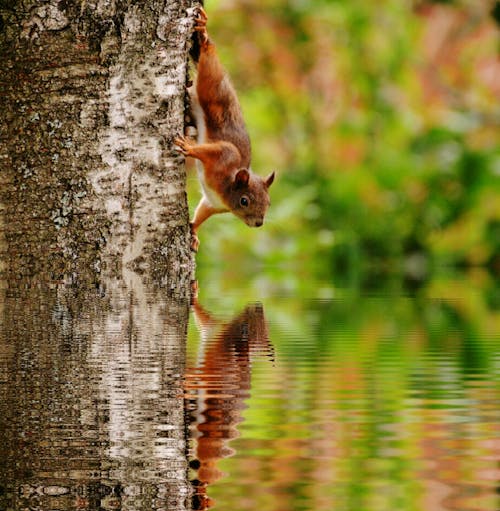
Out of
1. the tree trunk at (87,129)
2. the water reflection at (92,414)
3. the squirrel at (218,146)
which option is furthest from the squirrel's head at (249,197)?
the water reflection at (92,414)

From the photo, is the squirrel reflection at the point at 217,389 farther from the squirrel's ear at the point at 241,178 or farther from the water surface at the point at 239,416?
the squirrel's ear at the point at 241,178

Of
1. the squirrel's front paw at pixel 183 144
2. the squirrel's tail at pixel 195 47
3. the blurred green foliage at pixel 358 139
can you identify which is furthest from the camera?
the blurred green foliage at pixel 358 139

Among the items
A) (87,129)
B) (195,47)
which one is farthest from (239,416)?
(195,47)

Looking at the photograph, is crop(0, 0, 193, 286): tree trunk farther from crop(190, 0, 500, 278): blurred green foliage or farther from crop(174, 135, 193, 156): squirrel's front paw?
crop(190, 0, 500, 278): blurred green foliage

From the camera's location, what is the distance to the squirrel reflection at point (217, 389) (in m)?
1.39

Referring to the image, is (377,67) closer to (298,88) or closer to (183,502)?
(298,88)

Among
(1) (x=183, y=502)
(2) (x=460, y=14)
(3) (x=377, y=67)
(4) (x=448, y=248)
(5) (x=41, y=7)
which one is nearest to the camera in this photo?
(1) (x=183, y=502)

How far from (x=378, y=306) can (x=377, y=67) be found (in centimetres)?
770

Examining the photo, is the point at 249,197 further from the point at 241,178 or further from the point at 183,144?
the point at 183,144

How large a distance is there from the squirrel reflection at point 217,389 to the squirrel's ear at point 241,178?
1.13 metres

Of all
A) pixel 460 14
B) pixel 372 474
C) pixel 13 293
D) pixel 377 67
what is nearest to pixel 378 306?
pixel 13 293

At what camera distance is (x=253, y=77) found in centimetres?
1209

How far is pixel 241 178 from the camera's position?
4035 mm

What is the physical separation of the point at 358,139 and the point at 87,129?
8456mm
